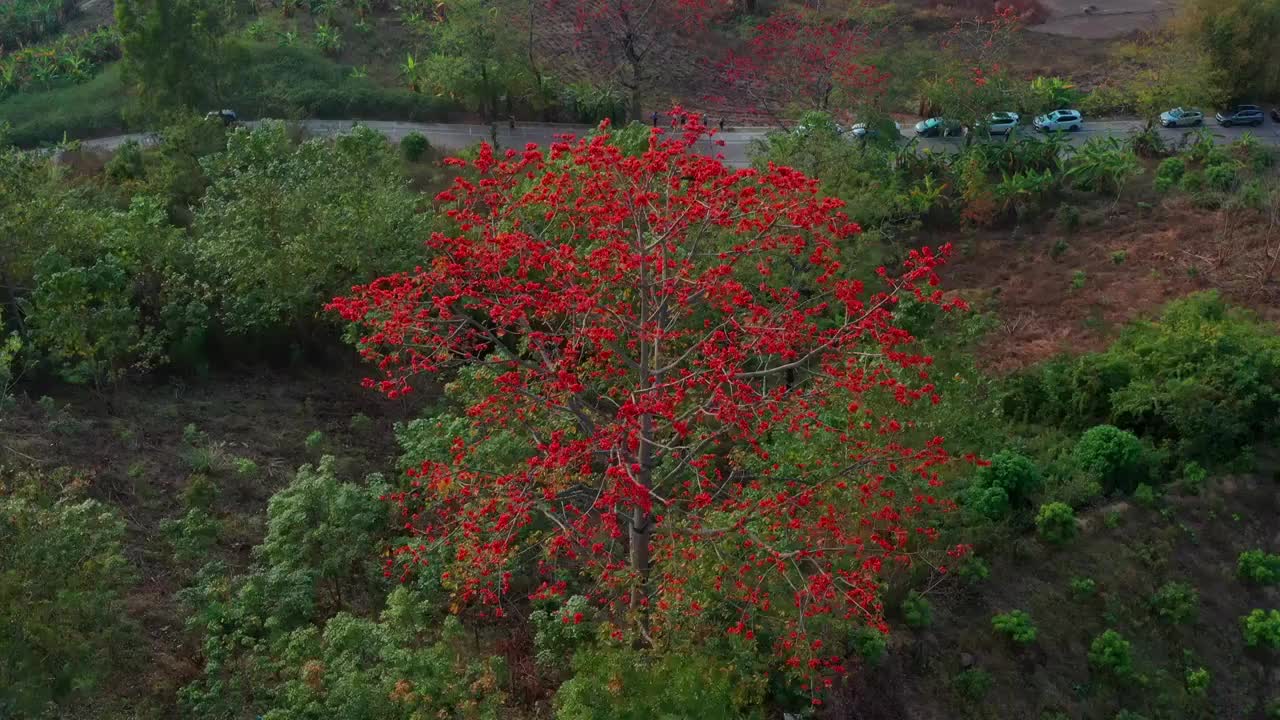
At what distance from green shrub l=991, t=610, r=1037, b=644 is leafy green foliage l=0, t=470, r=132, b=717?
1630 centimetres

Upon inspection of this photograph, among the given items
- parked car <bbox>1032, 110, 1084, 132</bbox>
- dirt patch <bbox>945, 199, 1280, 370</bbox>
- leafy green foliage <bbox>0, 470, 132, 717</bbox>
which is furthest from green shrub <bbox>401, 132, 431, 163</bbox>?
parked car <bbox>1032, 110, 1084, 132</bbox>

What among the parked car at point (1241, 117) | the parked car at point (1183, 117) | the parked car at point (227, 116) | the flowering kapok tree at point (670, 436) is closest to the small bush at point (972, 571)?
the flowering kapok tree at point (670, 436)

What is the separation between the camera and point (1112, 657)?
20016 millimetres

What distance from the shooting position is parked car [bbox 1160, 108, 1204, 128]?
4406cm

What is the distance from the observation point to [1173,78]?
43.8 meters

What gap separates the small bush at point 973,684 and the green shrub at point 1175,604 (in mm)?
4649

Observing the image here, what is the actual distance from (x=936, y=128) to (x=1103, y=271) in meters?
11.9

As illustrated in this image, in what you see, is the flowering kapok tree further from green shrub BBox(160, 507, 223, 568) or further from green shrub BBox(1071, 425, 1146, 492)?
green shrub BBox(1071, 425, 1146, 492)

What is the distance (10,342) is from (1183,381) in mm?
26695

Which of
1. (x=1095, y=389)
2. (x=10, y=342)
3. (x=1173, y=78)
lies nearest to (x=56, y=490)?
(x=10, y=342)

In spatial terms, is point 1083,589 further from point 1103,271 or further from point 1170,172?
point 1170,172

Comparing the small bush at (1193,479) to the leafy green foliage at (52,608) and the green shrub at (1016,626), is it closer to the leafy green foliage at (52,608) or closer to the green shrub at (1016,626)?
the green shrub at (1016,626)

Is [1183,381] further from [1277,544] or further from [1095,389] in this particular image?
[1277,544]

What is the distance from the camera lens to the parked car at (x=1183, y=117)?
4406cm
